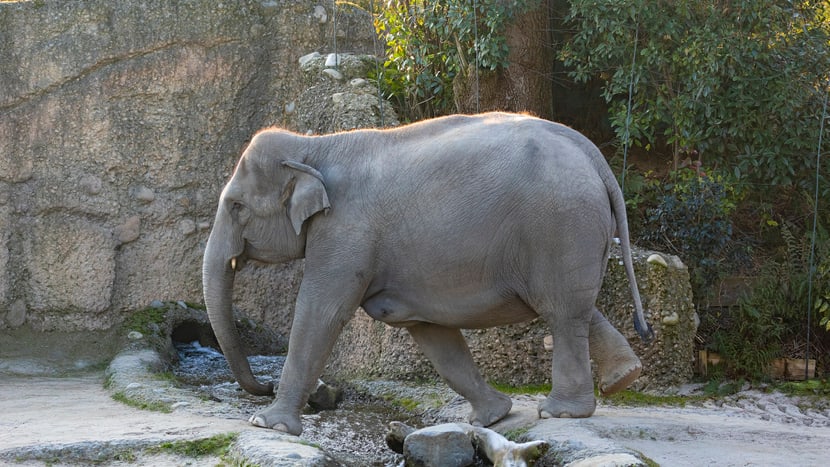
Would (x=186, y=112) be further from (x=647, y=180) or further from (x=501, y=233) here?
(x=501, y=233)

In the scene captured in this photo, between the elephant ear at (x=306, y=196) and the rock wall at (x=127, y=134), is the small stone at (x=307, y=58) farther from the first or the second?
the elephant ear at (x=306, y=196)

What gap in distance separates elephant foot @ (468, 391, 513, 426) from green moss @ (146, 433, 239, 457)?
1.68 metres

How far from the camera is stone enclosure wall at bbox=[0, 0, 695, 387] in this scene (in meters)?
10.1

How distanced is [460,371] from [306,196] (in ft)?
4.87

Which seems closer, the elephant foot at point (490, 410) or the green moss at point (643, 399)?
the elephant foot at point (490, 410)

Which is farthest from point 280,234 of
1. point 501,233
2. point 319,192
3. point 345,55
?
point 345,55

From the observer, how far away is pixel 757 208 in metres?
9.98

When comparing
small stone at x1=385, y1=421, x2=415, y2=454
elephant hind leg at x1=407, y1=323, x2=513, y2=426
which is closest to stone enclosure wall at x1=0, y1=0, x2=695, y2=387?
elephant hind leg at x1=407, y1=323, x2=513, y2=426

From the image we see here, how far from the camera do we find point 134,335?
971cm

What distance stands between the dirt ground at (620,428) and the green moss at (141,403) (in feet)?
0.20

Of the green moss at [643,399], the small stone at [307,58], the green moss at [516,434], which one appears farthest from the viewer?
the small stone at [307,58]

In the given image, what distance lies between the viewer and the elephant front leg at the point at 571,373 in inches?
257

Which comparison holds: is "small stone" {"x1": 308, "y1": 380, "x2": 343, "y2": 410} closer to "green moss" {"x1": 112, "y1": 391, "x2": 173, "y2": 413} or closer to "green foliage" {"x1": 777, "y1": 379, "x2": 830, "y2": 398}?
"green moss" {"x1": 112, "y1": 391, "x2": 173, "y2": 413}

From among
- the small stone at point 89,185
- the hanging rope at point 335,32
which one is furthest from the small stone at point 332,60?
the small stone at point 89,185
